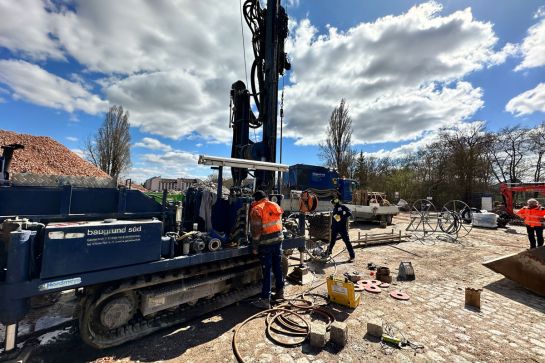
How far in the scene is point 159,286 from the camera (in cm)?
378

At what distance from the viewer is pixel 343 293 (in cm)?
459

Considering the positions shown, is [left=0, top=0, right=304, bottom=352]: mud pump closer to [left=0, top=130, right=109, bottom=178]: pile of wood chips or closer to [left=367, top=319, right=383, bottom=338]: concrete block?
[left=367, top=319, right=383, bottom=338]: concrete block

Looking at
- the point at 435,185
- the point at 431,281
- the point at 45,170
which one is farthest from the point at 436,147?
the point at 45,170

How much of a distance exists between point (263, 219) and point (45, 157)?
75.3 ft

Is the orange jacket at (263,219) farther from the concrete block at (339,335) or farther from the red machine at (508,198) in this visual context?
the red machine at (508,198)

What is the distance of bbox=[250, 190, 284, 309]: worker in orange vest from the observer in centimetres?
449

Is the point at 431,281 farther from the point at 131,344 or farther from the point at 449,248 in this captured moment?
the point at 131,344

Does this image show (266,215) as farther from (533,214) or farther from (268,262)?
(533,214)

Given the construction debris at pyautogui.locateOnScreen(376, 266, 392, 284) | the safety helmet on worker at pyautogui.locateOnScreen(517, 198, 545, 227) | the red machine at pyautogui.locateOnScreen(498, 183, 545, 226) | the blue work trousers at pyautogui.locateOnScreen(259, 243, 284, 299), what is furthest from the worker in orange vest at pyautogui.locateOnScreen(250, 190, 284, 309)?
the red machine at pyautogui.locateOnScreen(498, 183, 545, 226)

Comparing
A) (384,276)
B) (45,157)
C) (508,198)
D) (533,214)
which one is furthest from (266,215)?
(45,157)

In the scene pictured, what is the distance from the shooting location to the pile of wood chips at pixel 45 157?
57.8ft

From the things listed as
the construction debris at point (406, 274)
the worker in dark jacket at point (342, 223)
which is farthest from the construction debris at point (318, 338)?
the worker in dark jacket at point (342, 223)

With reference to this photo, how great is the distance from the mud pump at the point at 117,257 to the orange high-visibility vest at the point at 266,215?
0.71 feet

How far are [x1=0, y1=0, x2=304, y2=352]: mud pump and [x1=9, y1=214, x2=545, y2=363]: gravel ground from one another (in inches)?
12.7
